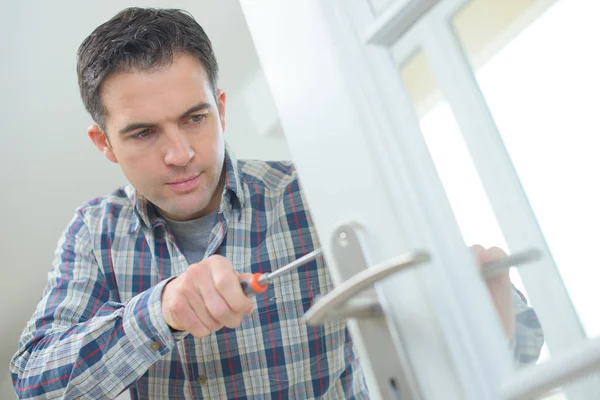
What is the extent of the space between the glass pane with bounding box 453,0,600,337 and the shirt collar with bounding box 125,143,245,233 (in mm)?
600

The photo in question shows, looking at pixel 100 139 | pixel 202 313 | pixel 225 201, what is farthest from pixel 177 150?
pixel 202 313

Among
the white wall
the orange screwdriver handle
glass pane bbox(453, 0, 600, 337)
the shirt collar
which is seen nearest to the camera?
glass pane bbox(453, 0, 600, 337)

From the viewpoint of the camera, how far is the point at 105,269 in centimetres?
98

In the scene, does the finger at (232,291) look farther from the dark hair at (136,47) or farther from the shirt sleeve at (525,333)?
the dark hair at (136,47)

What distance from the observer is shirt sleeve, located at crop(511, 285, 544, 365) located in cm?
41

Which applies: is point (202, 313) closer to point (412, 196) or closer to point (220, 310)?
point (220, 310)

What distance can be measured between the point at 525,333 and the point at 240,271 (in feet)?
1.96

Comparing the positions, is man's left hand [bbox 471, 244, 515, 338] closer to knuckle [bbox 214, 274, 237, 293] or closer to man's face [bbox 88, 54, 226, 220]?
knuckle [bbox 214, 274, 237, 293]

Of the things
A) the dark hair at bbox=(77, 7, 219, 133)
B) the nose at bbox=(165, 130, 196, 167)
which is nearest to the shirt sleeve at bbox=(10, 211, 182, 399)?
the nose at bbox=(165, 130, 196, 167)

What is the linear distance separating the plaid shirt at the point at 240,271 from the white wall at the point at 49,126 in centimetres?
83

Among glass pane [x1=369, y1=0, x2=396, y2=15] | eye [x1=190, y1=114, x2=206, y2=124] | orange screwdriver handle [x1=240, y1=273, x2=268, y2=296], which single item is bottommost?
orange screwdriver handle [x1=240, y1=273, x2=268, y2=296]

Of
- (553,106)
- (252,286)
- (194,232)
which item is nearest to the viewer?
(553,106)

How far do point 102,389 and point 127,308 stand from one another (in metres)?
0.11

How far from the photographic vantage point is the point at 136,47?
928 mm
